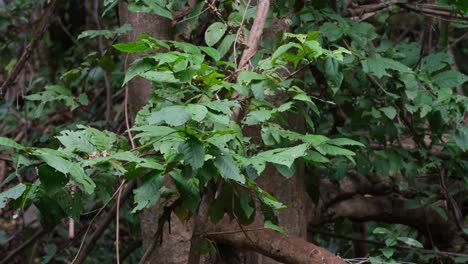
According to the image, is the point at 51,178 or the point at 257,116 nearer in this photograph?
the point at 51,178

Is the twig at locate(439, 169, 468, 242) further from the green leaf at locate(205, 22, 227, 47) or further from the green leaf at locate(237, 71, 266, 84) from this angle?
the green leaf at locate(237, 71, 266, 84)

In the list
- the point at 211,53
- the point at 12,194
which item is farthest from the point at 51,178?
the point at 211,53

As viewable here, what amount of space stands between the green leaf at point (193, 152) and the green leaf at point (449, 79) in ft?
3.80

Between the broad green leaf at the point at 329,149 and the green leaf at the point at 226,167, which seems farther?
the broad green leaf at the point at 329,149

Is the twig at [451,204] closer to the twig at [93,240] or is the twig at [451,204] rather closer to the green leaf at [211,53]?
the twig at [93,240]

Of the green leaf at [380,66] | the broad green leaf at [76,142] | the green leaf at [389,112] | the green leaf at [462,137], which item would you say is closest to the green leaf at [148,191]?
the broad green leaf at [76,142]

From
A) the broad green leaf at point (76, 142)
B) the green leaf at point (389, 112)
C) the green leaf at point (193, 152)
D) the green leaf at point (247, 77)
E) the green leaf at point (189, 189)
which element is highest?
the green leaf at point (193, 152)

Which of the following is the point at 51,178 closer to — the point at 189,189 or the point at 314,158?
the point at 189,189

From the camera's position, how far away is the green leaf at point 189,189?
1.36 metres

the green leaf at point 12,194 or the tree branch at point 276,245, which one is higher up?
the green leaf at point 12,194

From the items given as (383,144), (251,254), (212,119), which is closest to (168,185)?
(251,254)

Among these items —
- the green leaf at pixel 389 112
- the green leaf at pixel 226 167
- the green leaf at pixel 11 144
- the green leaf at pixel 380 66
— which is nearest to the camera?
the green leaf at pixel 11 144

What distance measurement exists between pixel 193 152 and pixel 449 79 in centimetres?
119

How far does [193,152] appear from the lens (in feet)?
4.11
